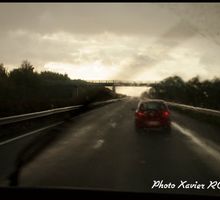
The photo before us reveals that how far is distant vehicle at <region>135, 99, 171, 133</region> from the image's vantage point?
1983cm

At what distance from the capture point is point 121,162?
10703mm

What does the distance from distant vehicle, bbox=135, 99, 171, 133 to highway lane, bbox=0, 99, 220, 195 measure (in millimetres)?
2379

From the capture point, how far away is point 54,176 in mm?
8641

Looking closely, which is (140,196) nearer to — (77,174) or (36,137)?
(77,174)

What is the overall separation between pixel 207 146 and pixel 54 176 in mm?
6799

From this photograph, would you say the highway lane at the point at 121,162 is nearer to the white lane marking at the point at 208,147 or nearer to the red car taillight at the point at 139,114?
the white lane marking at the point at 208,147

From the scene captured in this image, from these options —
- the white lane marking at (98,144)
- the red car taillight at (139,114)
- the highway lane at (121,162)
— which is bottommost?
the white lane marking at (98,144)

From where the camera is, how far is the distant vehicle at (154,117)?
19.8m

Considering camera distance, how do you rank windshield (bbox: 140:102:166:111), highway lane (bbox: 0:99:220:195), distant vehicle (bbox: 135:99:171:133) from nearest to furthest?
highway lane (bbox: 0:99:220:195) → distant vehicle (bbox: 135:99:171:133) → windshield (bbox: 140:102:166:111)

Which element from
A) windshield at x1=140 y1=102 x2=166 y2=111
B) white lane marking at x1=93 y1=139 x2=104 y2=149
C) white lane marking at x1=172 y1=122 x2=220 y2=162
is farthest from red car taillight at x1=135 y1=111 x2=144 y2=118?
white lane marking at x1=93 y1=139 x2=104 y2=149

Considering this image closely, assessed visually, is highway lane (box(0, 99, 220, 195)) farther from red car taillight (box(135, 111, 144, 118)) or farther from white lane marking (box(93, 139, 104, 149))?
red car taillight (box(135, 111, 144, 118))

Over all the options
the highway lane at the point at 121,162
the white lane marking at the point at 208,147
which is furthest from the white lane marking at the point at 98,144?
the white lane marking at the point at 208,147

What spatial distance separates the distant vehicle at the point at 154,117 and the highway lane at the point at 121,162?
238 cm

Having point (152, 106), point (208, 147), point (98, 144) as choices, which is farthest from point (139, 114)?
point (208, 147)
